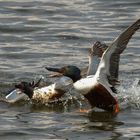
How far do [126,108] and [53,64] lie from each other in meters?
2.65

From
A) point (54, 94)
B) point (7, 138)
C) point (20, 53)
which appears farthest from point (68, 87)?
point (20, 53)

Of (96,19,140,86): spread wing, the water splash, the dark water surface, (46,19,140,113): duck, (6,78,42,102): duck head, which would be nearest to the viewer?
the dark water surface

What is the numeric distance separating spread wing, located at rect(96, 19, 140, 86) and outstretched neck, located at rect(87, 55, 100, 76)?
19.2 inches

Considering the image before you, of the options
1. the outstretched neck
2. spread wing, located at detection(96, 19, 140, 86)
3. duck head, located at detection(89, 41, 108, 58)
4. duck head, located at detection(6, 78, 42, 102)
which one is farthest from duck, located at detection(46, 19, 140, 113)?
duck head, located at detection(6, 78, 42, 102)

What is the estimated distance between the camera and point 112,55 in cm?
986

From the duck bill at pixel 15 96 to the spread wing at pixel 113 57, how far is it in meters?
1.36

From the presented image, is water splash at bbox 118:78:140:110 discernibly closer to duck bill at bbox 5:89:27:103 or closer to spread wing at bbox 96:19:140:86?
spread wing at bbox 96:19:140:86

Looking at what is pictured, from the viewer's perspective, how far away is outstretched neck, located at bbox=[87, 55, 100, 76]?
416 inches

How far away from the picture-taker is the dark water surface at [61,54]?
9.19m

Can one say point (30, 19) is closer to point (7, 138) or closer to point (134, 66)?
point (134, 66)

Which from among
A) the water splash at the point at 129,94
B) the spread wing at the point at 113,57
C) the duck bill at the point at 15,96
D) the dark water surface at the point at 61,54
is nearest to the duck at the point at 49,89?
the duck bill at the point at 15,96

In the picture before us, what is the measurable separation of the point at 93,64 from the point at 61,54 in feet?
8.66

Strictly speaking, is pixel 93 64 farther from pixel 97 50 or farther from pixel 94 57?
pixel 97 50

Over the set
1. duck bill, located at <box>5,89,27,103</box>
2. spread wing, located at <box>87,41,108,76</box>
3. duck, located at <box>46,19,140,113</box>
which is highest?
spread wing, located at <box>87,41,108,76</box>
